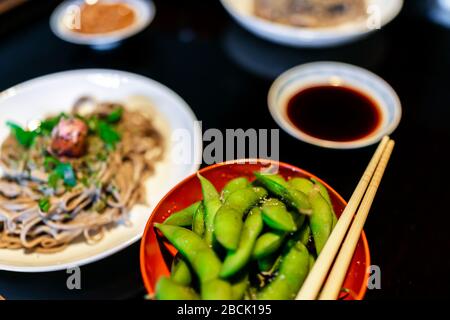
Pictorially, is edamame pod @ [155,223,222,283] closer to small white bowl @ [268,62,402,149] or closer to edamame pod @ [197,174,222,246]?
edamame pod @ [197,174,222,246]

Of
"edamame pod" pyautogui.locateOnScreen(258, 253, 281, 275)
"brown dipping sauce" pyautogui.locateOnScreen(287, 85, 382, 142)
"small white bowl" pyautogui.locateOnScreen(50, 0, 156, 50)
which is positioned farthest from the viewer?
"small white bowl" pyautogui.locateOnScreen(50, 0, 156, 50)

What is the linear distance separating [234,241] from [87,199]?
0.81 m

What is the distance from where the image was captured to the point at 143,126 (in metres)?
1.79

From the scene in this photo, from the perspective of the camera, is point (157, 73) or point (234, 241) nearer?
point (234, 241)

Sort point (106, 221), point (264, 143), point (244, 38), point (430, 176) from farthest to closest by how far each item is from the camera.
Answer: point (244, 38)
point (264, 143)
point (430, 176)
point (106, 221)

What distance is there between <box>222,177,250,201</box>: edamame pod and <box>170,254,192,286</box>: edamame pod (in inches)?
8.7

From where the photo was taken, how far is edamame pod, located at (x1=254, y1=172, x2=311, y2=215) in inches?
38.6

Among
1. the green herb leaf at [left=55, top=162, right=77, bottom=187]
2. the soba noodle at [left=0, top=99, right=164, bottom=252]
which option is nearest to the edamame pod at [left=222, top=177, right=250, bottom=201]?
the soba noodle at [left=0, top=99, right=164, bottom=252]

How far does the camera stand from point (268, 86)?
2146mm

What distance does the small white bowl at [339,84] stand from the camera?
1.63m

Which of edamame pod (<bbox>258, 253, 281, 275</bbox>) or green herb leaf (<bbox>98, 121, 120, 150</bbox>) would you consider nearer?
edamame pod (<bbox>258, 253, 281, 275</bbox>)
